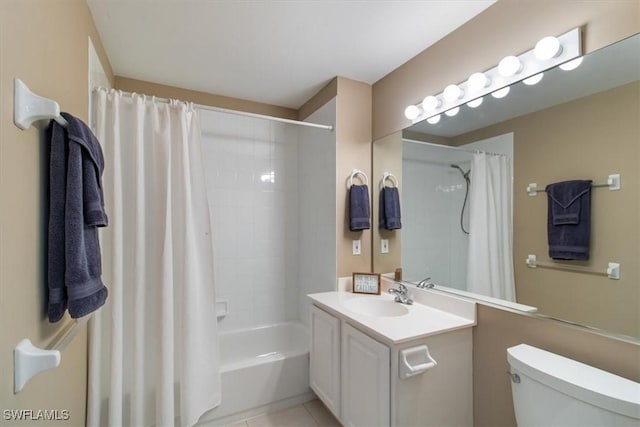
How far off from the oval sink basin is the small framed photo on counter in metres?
0.13

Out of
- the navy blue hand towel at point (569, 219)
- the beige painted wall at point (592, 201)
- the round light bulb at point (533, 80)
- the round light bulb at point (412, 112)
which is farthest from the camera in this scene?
the round light bulb at point (412, 112)

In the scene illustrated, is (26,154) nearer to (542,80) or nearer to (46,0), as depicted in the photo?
(46,0)

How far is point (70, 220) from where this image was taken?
33.8 inches

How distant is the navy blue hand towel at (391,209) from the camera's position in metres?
2.10

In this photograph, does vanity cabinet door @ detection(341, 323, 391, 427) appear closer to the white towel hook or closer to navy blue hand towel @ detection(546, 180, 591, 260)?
navy blue hand towel @ detection(546, 180, 591, 260)

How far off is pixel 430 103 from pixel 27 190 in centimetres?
191

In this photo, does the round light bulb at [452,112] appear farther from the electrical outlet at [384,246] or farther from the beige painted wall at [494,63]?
the electrical outlet at [384,246]

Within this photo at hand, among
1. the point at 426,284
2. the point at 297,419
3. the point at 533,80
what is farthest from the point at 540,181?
the point at 297,419

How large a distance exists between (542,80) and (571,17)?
237 millimetres

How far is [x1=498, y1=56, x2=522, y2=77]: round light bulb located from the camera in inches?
51.8

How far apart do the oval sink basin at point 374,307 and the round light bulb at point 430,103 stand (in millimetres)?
1264

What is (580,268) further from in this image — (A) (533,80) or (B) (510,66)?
(B) (510,66)

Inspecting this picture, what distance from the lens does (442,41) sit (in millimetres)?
1722

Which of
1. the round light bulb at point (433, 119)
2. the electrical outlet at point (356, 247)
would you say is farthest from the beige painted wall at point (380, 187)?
the round light bulb at point (433, 119)
